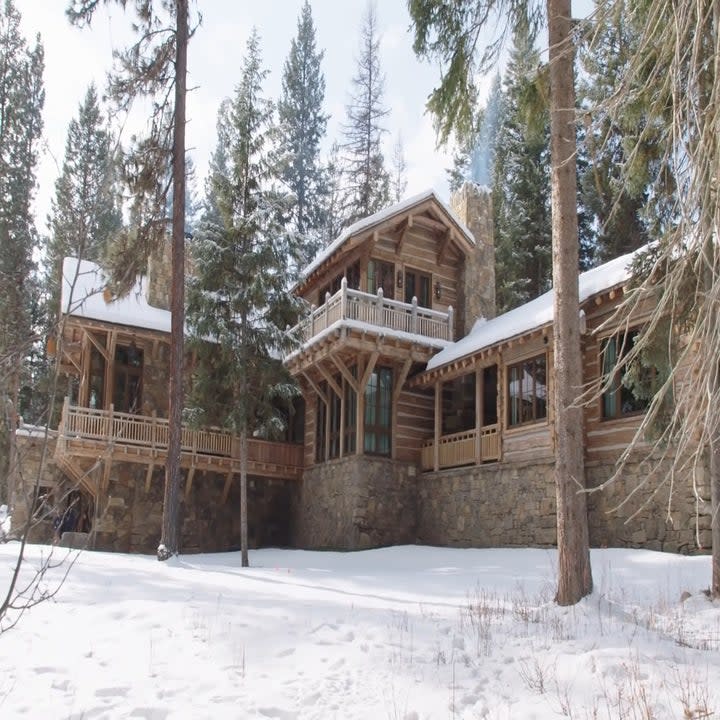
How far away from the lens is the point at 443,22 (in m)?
9.86

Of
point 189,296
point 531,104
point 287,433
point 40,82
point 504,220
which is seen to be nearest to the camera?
point 531,104

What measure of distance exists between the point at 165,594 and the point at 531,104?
8281 millimetres

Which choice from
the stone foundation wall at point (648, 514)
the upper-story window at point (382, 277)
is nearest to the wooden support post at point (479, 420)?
the stone foundation wall at point (648, 514)

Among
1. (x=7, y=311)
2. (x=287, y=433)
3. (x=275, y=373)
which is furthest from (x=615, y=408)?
(x=7, y=311)

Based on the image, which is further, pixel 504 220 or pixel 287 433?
pixel 504 220

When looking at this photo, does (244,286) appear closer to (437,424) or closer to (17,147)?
(437,424)

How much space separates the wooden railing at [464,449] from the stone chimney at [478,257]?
12.4 feet

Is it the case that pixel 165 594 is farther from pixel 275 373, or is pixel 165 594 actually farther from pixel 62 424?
pixel 62 424

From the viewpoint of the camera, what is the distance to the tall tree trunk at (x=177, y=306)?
47.3ft

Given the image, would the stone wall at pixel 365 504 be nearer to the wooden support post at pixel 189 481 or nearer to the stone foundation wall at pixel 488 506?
the stone foundation wall at pixel 488 506

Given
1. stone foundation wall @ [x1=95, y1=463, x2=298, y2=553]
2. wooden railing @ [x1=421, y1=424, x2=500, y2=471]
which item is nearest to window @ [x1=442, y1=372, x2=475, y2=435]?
wooden railing @ [x1=421, y1=424, x2=500, y2=471]

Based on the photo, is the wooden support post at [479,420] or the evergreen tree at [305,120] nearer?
the wooden support post at [479,420]

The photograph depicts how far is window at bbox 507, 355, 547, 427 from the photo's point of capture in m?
16.0

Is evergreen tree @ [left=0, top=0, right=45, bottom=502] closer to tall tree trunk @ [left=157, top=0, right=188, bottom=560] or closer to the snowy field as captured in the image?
tall tree trunk @ [left=157, top=0, right=188, bottom=560]
